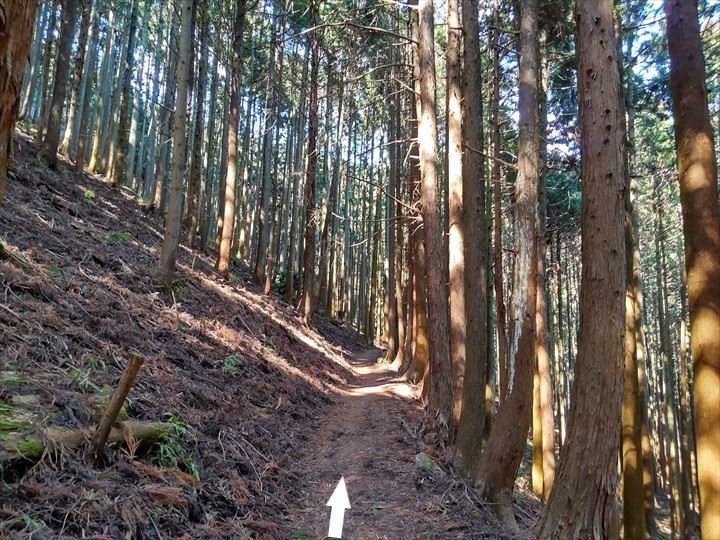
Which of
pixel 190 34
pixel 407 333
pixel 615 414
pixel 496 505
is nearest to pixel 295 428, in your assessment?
pixel 496 505

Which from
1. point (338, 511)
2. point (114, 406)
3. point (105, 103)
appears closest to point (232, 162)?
point (338, 511)

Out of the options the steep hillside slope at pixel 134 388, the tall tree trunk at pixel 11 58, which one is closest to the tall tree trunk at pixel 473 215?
the steep hillside slope at pixel 134 388

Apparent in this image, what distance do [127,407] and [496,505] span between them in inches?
190

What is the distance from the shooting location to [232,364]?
8.52 metres

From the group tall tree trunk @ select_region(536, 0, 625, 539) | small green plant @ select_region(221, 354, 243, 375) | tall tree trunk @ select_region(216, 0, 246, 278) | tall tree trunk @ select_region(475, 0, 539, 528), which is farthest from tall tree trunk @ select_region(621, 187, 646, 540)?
tall tree trunk @ select_region(216, 0, 246, 278)

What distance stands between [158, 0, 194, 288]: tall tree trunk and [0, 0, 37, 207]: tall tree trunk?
715cm

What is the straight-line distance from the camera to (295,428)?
8.28 metres

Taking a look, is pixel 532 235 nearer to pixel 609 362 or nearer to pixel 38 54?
pixel 609 362

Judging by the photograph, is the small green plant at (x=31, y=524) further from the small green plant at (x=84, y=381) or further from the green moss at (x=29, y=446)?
the small green plant at (x=84, y=381)

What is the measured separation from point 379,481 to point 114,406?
4.02 metres

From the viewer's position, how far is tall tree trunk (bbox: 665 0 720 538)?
398 centimetres

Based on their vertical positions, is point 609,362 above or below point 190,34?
below

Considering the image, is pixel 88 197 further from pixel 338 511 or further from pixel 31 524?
pixel 31 524

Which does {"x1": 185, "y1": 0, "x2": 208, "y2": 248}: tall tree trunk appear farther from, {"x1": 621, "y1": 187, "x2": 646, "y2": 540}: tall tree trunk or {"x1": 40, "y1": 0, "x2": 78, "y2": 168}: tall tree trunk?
{"x1": 621, "y1": 187, "x2": 646, "y2": 540}: tall tree trunk
